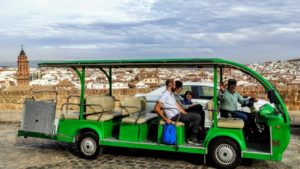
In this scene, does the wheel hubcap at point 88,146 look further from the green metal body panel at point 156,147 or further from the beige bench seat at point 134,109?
the beige bench seat at point 134,109

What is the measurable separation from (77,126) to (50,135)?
614 mm

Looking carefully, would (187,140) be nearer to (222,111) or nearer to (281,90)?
(222,111)

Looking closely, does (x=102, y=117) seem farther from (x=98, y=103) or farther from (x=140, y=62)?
(x=140, y=62)

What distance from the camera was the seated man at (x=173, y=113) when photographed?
7.64 m

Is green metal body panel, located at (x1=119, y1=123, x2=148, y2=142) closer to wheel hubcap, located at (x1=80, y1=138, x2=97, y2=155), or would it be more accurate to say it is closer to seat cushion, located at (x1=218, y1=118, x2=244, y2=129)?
wheel hubcap, located at (x1=80, y1=138, x2=97, y2=155)

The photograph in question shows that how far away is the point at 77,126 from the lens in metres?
8.37

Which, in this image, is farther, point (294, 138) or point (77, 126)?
point (294, 138)

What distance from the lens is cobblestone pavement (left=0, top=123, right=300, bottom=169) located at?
7754 mm

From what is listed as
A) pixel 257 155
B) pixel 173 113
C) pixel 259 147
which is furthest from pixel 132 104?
pixel 257 155

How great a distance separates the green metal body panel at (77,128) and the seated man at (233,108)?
2.36 metres

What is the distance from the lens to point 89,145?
324 inches

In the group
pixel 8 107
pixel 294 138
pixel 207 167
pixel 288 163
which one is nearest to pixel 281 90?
pixel 294 138

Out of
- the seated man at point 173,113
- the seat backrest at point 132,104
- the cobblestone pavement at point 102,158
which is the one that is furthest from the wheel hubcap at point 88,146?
the seated man at point 173,113

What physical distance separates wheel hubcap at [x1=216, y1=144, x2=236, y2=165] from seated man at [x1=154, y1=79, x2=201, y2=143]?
0.62 m
